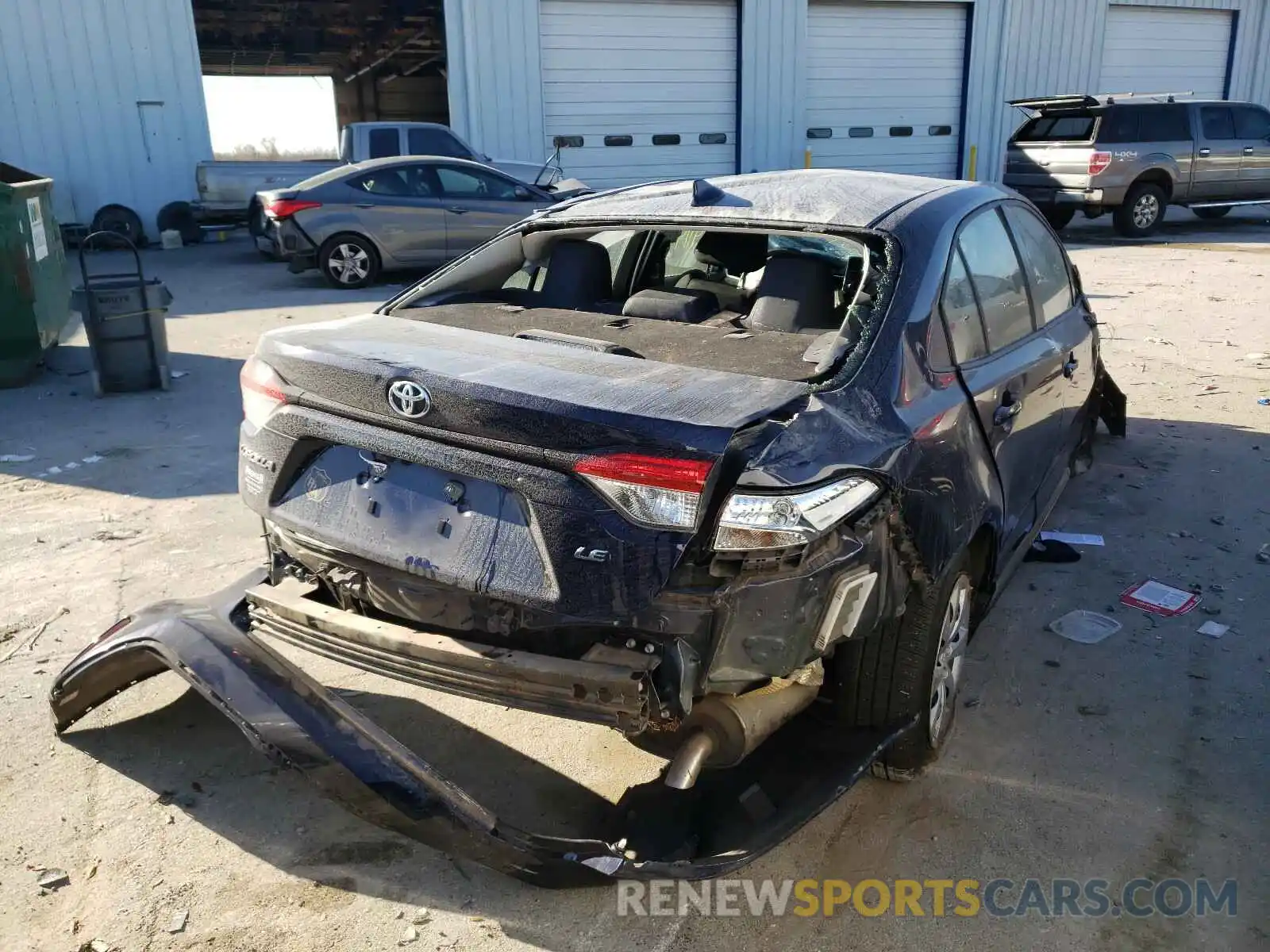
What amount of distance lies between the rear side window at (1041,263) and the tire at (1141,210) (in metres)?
12.7

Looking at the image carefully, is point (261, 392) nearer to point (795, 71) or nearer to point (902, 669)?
point (902, 669)

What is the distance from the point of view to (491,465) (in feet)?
7.97

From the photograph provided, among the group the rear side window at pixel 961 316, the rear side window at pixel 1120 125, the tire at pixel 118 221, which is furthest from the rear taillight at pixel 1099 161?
the tire at pixel 118 221

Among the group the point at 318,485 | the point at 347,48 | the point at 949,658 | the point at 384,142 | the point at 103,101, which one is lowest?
the point at 949,658

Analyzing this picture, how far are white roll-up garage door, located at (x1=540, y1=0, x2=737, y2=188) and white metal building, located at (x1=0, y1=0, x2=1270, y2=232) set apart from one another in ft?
0.10

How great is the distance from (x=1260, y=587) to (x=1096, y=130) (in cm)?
1277

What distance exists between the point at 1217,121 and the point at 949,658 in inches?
648

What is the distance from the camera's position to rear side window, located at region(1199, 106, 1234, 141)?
16141 mm

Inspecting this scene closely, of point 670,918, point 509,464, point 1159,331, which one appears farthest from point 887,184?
point 1159,331

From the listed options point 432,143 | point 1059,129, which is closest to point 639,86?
point 432,143

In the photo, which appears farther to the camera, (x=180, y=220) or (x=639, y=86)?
(x=639, y=86)

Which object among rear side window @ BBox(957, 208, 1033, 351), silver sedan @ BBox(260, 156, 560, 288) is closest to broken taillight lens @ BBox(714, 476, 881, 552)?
rear side window @ BBox(957, 208, 1033, 351)

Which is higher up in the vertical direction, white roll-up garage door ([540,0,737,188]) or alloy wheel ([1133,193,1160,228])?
white roll-up garage door ([540,0,737,188])

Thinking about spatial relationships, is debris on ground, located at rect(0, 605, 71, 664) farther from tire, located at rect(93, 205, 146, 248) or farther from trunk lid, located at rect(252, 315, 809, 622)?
tire, located at rect(93, 205, 146, 248)
